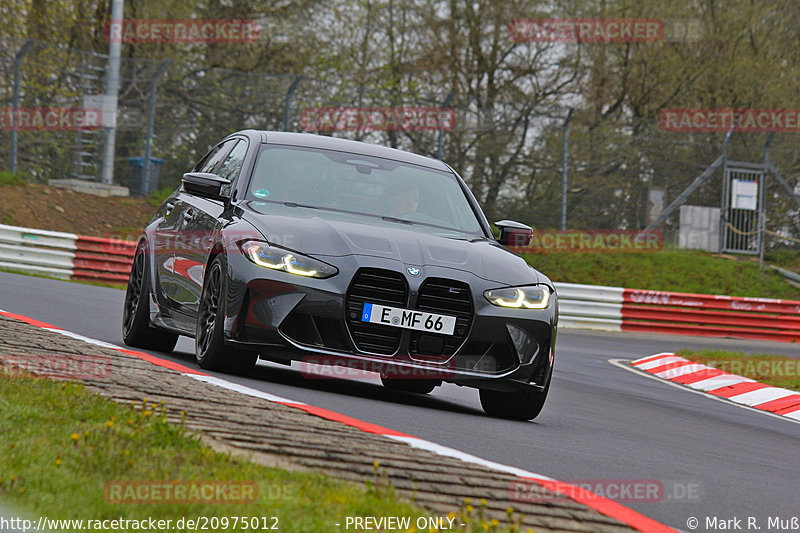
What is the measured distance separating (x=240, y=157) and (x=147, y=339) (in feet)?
5.21

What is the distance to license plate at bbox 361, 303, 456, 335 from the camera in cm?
708

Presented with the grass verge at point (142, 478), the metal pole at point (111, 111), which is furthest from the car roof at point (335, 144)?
the metal pole at point (111, 111)

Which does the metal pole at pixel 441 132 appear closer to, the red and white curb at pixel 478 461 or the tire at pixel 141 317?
the tire at pixel 141 317

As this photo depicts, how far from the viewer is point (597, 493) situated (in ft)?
16.7

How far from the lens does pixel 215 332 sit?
24.4 feet

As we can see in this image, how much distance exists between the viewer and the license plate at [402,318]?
7082 mm

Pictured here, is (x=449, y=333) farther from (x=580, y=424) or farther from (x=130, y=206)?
(x=130, y=206)

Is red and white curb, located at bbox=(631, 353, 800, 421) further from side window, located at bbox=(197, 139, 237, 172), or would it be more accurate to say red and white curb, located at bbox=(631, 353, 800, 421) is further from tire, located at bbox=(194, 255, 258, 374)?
tire, located at bbox=(194, 255, 258, 374)

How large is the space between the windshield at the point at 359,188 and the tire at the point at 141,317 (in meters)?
1.43

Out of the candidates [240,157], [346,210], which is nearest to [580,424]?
[346,210]

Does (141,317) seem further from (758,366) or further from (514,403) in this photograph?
(758,366)

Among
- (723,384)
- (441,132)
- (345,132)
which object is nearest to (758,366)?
(723,384)

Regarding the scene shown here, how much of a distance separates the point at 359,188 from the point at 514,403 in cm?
173

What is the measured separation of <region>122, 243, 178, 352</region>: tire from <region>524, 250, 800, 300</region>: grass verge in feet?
56.7
